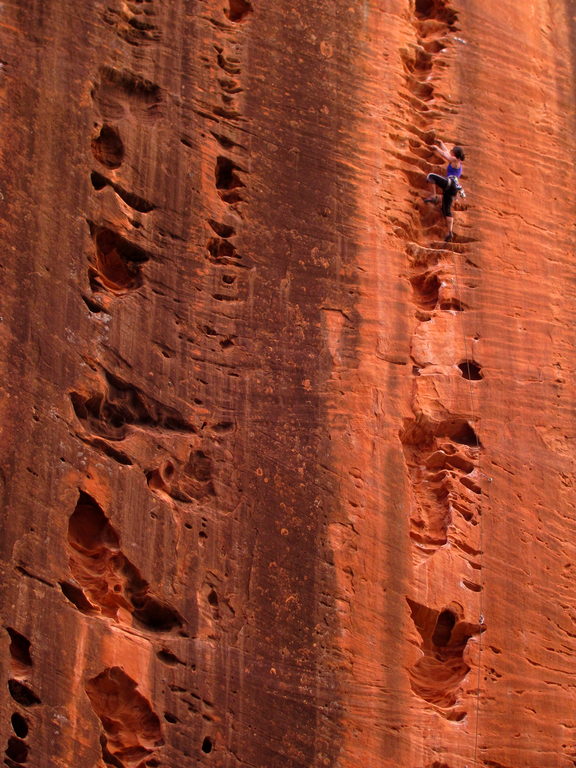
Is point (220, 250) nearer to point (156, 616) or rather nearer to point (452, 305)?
point (452, 305)

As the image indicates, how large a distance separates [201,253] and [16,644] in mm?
3281

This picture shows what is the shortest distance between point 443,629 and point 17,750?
3.33 metres

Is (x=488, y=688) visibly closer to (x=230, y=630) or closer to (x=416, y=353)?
(x=230, y=630)

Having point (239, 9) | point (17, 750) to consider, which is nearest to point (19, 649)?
point (17, 750)

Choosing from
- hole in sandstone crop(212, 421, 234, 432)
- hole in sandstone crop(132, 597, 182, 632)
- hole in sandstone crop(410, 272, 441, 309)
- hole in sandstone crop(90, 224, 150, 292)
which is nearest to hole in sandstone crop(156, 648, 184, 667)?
hole in sandstone crop(132, 597, 182, 632)

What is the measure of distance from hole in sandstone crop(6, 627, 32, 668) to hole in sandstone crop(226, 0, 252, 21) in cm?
550

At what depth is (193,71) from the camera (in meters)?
10.1

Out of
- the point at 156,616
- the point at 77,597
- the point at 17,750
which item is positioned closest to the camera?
the point at 17,750

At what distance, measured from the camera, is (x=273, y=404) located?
9.38m

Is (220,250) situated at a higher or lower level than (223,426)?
higher

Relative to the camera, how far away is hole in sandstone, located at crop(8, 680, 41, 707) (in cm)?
806

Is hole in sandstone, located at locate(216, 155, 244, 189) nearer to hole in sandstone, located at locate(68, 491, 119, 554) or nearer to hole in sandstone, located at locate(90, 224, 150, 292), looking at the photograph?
hole in sandstone, located at locate(90, 224, 150, 292)

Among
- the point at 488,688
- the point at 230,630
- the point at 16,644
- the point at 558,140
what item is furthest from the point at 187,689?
the point at 558,140

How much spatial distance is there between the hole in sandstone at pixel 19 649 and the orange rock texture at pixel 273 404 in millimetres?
20
